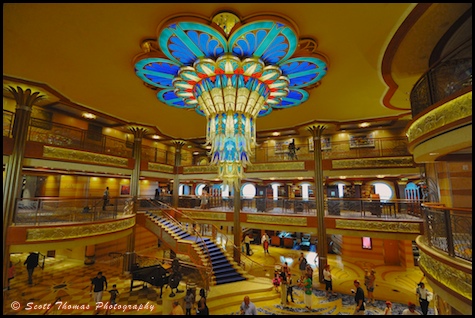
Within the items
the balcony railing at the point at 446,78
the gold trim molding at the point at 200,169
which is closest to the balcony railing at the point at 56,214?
the gold trim molding at the point at 200,169

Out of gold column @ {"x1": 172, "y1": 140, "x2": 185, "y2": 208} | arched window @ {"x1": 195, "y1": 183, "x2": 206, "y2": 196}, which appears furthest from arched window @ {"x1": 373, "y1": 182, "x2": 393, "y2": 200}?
arched window @ {"x1": 195, "y1": 183, "x2": 206, "y2": 196}

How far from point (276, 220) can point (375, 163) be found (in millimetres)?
5999

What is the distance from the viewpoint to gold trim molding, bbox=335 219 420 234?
10430 millimetres

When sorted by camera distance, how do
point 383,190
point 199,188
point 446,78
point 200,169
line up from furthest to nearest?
point 199,188 → point 383,190 → point 200,169 → point 446,78

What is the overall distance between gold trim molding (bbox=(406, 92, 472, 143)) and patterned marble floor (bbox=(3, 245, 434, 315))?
23.9 feet

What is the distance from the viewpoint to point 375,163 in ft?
38.4

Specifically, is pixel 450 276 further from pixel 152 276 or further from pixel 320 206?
pixel 152 276

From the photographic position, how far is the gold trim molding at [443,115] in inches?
157

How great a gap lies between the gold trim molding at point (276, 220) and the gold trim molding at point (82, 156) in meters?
7.95

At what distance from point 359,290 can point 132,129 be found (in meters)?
13.3

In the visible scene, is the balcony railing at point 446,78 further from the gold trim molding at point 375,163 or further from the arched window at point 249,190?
the arched window at point 249,190

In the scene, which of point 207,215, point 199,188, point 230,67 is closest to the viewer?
point 230,67

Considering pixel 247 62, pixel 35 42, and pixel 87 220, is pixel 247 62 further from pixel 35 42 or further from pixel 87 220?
pixel 87 220

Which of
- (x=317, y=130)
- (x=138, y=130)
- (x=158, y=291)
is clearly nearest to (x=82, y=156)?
(x=138, y=130)
